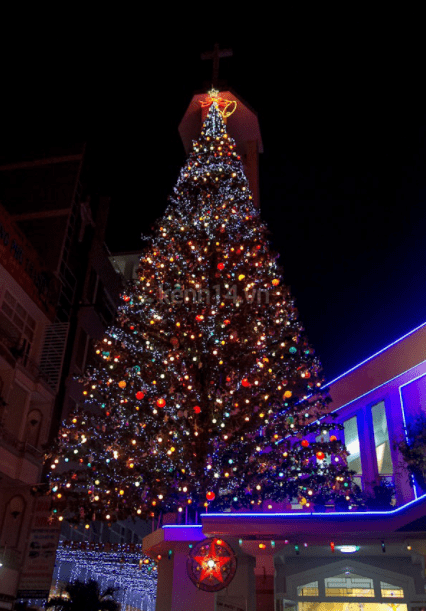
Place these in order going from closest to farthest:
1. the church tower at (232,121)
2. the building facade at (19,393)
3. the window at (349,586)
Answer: the window at (349,586)
the building facade at (19,393)
the church tower at (232,121)

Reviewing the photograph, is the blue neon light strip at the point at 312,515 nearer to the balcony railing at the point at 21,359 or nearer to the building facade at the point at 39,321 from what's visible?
the building facade at the point at 39,321

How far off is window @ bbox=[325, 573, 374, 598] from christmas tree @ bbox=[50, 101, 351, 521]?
1.41 meters

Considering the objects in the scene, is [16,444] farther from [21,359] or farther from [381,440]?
[381,440]

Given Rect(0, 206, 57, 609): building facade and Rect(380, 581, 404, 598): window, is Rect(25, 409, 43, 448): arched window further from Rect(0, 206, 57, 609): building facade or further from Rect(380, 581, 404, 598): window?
Rect(380, 581, 404, 598): window

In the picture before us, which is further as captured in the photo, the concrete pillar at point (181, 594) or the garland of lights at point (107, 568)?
the garland of lights at point (107, 568)

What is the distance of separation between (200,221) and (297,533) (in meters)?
7.74

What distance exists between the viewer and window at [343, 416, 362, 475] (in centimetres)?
1238

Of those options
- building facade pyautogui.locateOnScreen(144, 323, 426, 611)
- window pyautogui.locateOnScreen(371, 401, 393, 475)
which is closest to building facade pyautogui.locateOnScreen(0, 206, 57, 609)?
building facade pyautogui.locateOnScreen(144, 323, 426, 611)

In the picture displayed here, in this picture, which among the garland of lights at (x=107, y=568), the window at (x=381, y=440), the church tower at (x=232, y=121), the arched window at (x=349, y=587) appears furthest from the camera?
the church tower at (x=232, y=121)

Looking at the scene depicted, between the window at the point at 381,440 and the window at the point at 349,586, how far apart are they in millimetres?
2870

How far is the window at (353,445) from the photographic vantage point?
12381mm

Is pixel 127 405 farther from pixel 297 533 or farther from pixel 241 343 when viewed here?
pixel 297 533

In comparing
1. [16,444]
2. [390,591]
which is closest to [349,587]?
[390,591]

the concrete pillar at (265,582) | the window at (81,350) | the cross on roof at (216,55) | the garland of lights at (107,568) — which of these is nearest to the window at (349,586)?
the concrete pillar at (265,582)
